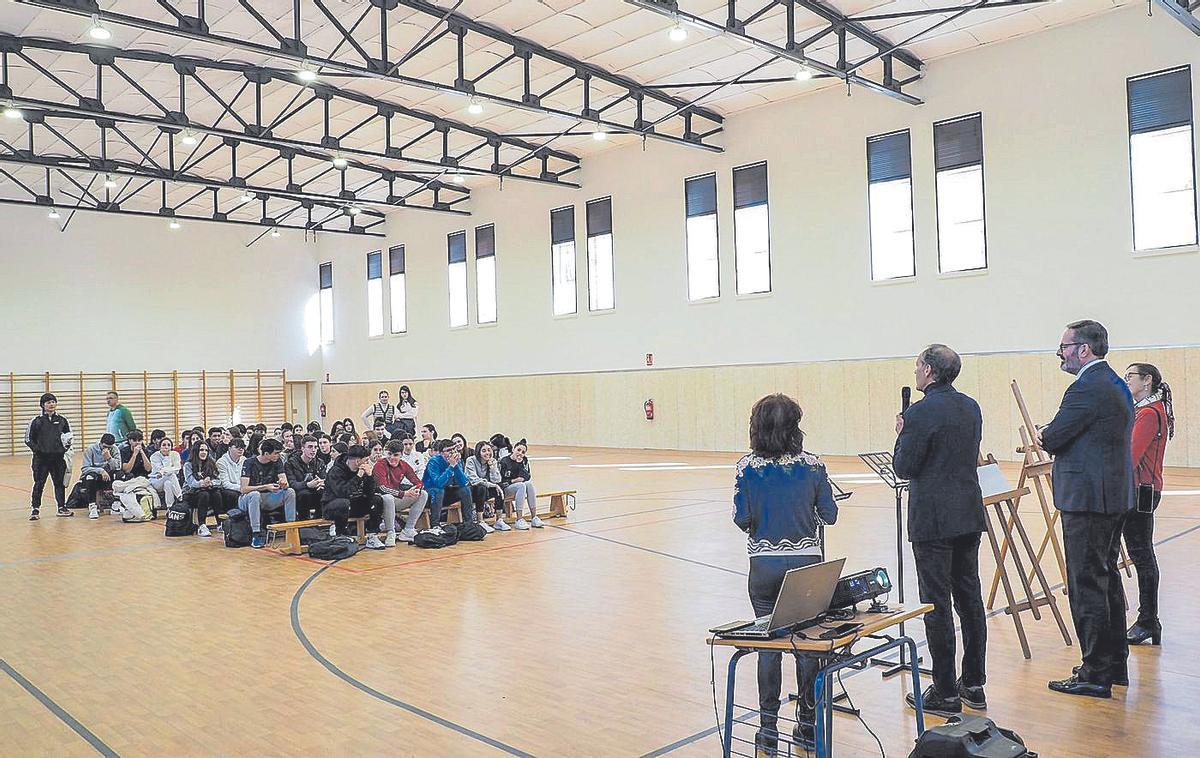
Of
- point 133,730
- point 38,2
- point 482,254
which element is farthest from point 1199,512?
point 482,254

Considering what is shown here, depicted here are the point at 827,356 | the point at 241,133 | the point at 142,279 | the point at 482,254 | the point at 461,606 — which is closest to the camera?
the point at 461,606

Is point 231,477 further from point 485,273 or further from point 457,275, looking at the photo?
point 457,275

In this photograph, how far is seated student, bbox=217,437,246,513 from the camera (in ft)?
37.7

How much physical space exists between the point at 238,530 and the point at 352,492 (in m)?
1.42

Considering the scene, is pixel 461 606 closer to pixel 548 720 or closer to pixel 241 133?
pixel 548 720

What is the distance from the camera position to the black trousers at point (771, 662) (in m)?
4.01

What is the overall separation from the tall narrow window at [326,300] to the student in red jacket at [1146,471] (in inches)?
1153

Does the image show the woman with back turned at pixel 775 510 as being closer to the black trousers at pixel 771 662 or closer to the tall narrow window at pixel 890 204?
the black trousers at pixel 771 662

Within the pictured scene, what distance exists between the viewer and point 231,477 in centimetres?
1151

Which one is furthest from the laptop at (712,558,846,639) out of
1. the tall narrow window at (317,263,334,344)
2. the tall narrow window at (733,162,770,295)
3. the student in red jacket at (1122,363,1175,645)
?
the tall narrow window at (317,263,334,344)

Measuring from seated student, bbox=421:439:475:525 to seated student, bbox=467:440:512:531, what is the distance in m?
0.30

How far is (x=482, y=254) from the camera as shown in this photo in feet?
87.4

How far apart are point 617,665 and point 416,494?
5400mm

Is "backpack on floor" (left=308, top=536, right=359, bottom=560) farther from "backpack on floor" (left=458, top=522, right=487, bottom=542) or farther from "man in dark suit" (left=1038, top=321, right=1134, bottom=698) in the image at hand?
"man in dark suit" (left=1038, top=321, right=1134, bottom=698)
